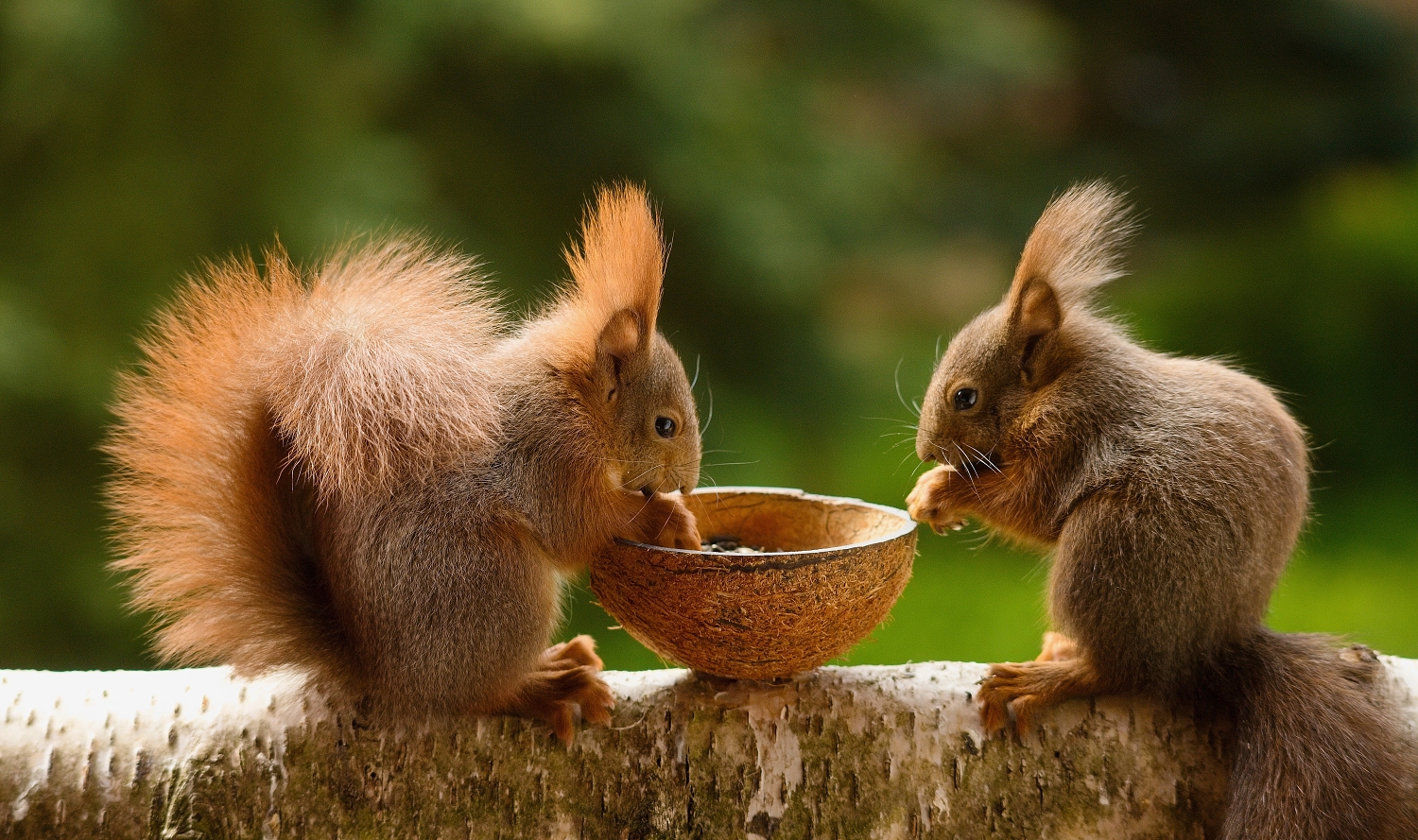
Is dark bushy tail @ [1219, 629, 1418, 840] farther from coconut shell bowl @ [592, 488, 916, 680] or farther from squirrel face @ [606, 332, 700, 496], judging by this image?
squirrel face @ [606, 332, 700, 496]

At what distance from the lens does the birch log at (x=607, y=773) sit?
112 centimetres

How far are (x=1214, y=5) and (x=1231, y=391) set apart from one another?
2.63m

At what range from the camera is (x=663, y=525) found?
1.19 metres

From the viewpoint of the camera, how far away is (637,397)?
120cm

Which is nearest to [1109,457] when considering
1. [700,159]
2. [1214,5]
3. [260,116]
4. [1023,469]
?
[1023,469]

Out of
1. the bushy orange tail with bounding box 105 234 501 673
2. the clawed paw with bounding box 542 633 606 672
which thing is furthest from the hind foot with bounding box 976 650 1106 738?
the bushy orange tail with bounding box 105 234 501 673

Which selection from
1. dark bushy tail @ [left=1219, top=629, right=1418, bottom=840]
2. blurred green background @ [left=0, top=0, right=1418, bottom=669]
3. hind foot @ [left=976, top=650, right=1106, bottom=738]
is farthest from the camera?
blurred green background @ [left=0, top=0, right=1418, bottom=669]

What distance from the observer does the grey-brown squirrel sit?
1.09 m

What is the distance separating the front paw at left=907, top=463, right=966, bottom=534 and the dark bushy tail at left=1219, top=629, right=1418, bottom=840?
32 centimetres

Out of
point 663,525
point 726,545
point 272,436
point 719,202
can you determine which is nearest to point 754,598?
point 663,525

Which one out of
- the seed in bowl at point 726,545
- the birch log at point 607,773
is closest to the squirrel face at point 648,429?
the seed in bowl at point 726,545

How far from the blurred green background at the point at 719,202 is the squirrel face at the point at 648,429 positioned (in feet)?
1.13

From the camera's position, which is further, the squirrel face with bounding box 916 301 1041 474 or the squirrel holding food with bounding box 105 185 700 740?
the squirrel face with bounding box 916 301 1041 474

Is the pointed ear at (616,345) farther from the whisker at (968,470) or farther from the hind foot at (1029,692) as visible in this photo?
the hind foot at (1029,692)
